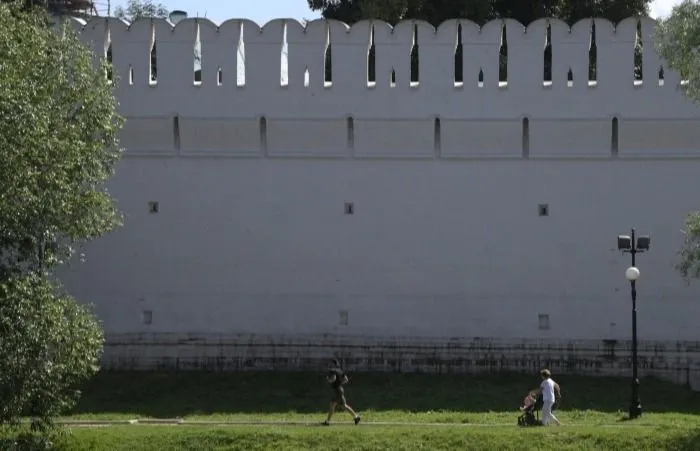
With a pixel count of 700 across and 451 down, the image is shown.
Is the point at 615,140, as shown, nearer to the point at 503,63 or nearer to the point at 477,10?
the point at 503,63

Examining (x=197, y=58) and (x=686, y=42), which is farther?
(x=197, y=58)

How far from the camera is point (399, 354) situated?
974 inches

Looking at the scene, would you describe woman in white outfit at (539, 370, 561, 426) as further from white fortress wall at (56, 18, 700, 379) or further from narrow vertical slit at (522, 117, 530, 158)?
narrow vertical slit at (522, 117, 530, 158)

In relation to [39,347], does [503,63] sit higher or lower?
higher

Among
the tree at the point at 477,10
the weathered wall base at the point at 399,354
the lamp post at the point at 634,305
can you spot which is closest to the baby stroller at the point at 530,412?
the lamp post at the point at 634,305

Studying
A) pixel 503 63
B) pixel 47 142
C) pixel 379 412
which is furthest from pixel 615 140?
pixel 47 142

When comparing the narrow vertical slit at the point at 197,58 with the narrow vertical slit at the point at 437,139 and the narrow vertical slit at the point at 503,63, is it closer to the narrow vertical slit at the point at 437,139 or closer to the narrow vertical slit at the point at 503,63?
the narrow vertical slit at the point at 437,139

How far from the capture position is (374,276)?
25.1 metres

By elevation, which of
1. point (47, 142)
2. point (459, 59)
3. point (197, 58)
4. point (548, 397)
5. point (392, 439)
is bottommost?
point (392, 439)

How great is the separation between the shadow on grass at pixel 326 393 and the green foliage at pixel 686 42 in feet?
17.1

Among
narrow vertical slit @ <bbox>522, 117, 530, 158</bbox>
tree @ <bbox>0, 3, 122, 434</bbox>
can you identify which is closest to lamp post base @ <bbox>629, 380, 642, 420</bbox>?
narrow vertical slit @ <bbox>522, 117, 530, 158</bbox>

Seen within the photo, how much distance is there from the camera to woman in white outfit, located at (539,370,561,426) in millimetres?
20797

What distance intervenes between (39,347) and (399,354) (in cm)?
744

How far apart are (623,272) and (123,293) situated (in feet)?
27.6
